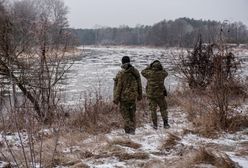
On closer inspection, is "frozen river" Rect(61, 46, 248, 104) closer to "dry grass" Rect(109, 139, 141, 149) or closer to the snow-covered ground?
the snow-covered ground

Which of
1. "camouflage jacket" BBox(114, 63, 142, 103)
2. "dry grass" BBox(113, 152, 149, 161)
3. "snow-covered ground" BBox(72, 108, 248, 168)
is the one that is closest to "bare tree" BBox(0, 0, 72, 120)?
"camouflage jacket" BBox(114, 63, 142, 103)

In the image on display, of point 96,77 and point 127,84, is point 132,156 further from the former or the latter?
point 96,77

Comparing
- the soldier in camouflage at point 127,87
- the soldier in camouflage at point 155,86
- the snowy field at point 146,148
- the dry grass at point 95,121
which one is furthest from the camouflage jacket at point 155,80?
the dry grass at point 95,121

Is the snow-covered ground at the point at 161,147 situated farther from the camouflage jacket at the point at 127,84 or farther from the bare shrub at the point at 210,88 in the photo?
the camouflage jacket at the point at 127,84

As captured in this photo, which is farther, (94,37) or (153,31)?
(94,37)

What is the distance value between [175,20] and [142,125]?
482ft

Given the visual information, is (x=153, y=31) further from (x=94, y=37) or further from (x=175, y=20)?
(x=94, y=37)

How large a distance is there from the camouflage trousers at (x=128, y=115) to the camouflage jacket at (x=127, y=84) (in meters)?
0.16

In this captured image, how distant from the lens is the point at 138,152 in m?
5.95

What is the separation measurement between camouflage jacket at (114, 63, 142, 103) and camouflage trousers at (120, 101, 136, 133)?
6.3 inches

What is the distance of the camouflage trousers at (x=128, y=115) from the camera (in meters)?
8.07

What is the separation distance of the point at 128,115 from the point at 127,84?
2.20ft

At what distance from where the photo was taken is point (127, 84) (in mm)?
8148

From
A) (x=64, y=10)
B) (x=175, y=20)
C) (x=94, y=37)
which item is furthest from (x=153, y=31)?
(x=94, y=37)
